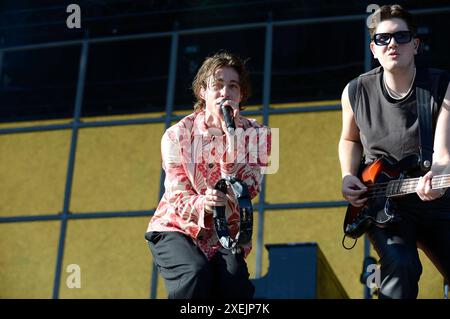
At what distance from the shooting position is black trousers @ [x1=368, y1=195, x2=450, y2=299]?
441cm

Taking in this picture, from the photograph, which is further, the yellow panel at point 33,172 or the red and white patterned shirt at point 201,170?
the yellow panel at point 33,172

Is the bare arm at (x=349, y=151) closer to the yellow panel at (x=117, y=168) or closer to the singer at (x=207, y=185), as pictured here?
the singer at (x=207, y=185)

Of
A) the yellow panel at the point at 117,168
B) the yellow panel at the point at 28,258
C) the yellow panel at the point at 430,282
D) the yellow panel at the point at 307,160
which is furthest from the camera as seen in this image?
the yellow panel at the point at 117,168

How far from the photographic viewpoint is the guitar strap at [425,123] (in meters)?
4.59

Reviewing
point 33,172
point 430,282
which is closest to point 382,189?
point 430,282

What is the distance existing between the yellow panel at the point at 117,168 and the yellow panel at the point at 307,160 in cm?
140

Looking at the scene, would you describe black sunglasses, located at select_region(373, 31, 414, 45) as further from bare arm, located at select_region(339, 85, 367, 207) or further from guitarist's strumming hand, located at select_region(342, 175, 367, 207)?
guitarist's strumming hand, located at select_region(342, 175, 367, 207)

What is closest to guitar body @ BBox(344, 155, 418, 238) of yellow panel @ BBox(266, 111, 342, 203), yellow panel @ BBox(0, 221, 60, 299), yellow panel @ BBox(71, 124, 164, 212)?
yellow panel @ BBox(266, 111, 342, 203)

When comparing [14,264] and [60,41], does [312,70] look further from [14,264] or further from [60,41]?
[14,264]

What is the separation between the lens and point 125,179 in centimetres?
1091

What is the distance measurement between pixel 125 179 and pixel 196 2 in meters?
2.18

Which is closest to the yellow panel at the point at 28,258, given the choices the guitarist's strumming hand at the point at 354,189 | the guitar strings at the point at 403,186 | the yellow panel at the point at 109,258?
the yellow panel at the point at 109,258

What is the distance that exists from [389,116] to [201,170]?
98 centimetres

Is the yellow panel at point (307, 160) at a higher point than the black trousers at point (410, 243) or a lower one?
higher
